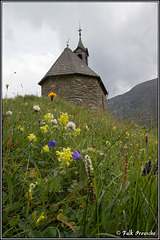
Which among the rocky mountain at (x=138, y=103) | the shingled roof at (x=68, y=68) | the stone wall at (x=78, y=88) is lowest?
the rocky mountain at (x=138, y=103)

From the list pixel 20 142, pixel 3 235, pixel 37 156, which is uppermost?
pixel 20 142

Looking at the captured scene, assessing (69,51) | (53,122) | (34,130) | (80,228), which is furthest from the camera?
(69,51)

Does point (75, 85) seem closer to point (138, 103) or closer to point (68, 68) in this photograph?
point (68, 68)

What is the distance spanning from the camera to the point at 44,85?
14531 millimetres

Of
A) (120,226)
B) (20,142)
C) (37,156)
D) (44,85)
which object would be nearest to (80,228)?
(120,226)

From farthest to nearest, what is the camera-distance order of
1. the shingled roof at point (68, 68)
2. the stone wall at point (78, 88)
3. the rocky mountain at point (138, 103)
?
the shingled roof at point (68, 68) → the stone wall at point (78, 88) → the rocky mountain at point (138, 103)

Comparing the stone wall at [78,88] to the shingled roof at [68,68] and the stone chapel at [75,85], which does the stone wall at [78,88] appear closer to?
the stone chapel at [75,85]

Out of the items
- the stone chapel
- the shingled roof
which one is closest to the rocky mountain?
the stone chapel

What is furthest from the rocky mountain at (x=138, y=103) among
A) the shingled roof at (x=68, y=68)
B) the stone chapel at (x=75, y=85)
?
the shingled roof at (x=68, y=68)

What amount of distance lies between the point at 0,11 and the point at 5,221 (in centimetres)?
130

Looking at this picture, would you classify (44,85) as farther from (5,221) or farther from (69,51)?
(5,221)

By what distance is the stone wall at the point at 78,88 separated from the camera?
41.2 feet

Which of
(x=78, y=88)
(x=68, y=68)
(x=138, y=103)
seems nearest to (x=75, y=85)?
(x=78, y=88)

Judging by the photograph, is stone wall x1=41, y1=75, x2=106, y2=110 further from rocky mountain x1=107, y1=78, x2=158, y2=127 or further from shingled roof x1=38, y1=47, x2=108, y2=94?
rocky mountain x1=107, y1=78, x2=158, y2=127
